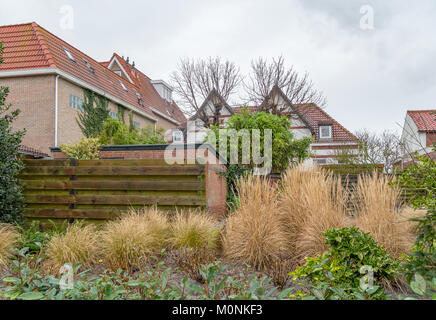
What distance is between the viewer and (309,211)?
359 centimetres

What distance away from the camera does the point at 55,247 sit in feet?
11.0

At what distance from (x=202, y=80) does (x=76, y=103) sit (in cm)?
819

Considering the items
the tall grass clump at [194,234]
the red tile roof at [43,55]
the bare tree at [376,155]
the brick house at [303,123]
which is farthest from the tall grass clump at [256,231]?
the brick house at [303,123]

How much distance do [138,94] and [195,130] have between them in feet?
15.8

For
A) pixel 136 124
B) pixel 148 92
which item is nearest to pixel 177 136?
pixel 136 124

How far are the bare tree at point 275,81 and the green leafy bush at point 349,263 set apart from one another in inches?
643

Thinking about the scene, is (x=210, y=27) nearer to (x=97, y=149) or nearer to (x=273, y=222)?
(x=273, y=222)

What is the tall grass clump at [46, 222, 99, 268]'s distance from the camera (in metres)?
3.27

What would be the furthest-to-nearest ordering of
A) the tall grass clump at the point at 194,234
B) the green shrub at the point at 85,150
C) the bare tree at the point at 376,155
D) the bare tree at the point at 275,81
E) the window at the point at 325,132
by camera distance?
the window at the point at 325,132, the bare tree at the point at 275,81, the bare tree at the point at 376,155, the green shrub at the point at 85,150, the tall grass clump at the point at 194,234

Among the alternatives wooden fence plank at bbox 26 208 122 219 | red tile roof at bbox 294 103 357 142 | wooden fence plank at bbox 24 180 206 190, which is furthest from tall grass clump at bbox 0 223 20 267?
red tile roof at bbox 294 103 357 142

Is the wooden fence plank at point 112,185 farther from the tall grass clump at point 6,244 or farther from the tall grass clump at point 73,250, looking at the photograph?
the tall grass clump at point 73,250

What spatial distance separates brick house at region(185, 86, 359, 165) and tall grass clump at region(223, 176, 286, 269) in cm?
1383

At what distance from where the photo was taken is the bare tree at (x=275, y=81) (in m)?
19.1
